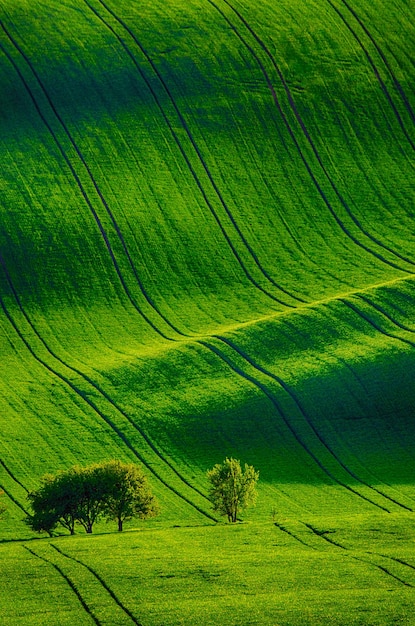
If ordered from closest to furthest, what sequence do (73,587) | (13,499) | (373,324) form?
(73,587) → (13,499) → (373,324)

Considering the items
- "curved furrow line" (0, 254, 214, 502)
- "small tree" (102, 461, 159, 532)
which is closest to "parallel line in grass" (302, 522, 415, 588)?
"small tree" (102, 461, 159, 532)

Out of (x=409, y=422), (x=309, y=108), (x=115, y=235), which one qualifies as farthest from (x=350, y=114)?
(x=409, y=422)

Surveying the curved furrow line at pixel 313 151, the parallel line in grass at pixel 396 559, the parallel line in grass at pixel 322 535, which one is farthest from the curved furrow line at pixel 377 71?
the parallel line in grass at pixel 396 559

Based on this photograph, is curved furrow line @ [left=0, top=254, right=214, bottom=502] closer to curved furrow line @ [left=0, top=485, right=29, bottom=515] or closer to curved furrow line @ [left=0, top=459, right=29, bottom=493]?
curved furrow line @ [left=0, top=459, right=29, bottom=493]

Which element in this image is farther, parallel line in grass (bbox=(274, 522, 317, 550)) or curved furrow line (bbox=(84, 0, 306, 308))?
curved furrow line (bbox=(84, 0, 306, 308))

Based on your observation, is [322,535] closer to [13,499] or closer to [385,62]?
[13,499]

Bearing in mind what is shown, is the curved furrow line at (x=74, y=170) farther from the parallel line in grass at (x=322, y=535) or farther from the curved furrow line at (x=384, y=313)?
the parallel line in grass at (x=322, y=535)

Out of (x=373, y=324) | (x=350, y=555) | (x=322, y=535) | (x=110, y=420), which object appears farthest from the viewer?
(x=373, y=324)

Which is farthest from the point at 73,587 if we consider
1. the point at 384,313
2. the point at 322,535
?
the point at 384,313

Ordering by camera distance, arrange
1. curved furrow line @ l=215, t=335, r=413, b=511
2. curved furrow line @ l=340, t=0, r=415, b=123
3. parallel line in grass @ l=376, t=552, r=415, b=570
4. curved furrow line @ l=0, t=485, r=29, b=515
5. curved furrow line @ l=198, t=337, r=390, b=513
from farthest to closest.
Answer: curved furrow line @ l=340, t=0, r=415, b=123 < curved furrow line @ l=198, t=337, r=390, b=513 < curved furrow line @ l=215, t=335, r=413, b=511 < curved furrow line @ l=0, t=485, r=29, b=515 < parallel line in grass @ l=376, t=552, r=415, b=570

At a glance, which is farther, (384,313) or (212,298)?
(212,298)
